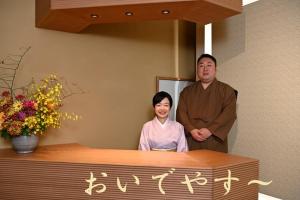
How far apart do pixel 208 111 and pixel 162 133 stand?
19.4 inches

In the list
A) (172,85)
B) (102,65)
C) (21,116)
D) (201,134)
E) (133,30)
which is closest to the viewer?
(21,116)

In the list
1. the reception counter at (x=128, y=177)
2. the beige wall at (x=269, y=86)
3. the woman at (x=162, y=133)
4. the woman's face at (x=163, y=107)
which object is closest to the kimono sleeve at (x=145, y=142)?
the woman at (x=162, y=133)

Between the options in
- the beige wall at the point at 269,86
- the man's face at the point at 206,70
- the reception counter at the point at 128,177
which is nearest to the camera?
the reception counter at the point at 128,177

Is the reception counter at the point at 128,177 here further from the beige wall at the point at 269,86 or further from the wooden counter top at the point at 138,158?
the beige wall at the point at 269,86

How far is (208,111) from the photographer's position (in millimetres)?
2465

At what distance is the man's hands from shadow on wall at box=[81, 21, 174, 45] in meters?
1.13

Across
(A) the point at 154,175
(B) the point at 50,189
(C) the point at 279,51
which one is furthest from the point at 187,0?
(B) the point at 50,189

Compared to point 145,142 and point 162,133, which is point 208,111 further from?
point 145,142

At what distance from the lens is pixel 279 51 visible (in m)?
2.24

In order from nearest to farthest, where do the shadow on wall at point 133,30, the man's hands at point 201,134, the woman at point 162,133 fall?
the woman at point 162,133
the man's hands at point 201,134
the shadow on wall at point 133,30

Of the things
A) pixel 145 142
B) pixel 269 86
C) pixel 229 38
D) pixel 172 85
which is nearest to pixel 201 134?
pixel 145 142

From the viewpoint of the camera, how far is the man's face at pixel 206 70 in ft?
8.23

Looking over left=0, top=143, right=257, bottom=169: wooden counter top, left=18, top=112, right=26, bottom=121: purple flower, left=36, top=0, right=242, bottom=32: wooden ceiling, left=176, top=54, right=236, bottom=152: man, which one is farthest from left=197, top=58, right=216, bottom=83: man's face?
left=18, top=112, right=26, bottom=121: purple flower

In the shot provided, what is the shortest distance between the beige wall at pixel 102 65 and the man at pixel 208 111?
21.5 inches
